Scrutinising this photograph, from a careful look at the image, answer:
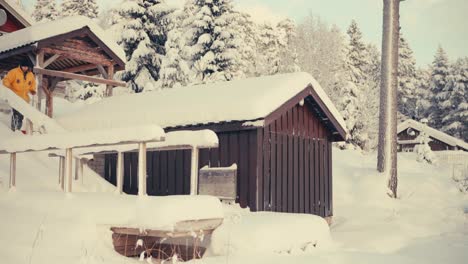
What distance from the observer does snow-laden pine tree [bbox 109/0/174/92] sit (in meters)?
26.8

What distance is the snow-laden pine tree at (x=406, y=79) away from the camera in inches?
1994

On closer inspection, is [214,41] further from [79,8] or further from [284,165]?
[79,8]

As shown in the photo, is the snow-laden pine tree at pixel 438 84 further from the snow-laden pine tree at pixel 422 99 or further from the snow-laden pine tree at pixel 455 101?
the snow-laden pine tree at pixel 422 99

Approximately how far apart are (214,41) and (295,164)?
1547cm

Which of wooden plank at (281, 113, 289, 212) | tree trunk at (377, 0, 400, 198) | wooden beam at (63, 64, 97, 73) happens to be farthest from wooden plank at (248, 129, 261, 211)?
wooden beam at (63, 64, 97, 73)

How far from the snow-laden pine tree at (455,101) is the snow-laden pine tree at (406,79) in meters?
3.17

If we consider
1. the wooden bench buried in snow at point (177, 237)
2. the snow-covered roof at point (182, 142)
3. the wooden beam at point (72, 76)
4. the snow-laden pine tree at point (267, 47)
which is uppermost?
the snow-laden pine tree at point (267, 47)

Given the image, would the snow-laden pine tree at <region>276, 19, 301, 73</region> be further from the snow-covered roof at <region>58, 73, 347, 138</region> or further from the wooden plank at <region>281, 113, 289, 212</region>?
the wooden plank at <region>281, 113, 289, 212</region>

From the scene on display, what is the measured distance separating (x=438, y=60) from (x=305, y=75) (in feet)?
132

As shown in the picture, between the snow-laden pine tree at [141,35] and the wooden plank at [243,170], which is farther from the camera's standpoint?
the snow-laden pine tree at [141,35]

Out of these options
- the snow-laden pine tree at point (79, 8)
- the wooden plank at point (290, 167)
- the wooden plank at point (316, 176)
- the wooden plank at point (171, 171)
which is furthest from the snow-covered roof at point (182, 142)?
the snow-laden pine tree at point (79, 8)

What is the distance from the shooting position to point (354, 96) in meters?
38.9

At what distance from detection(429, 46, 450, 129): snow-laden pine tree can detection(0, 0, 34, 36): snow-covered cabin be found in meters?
37.7

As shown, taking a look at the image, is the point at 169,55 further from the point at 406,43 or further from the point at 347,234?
the point at 406,43
